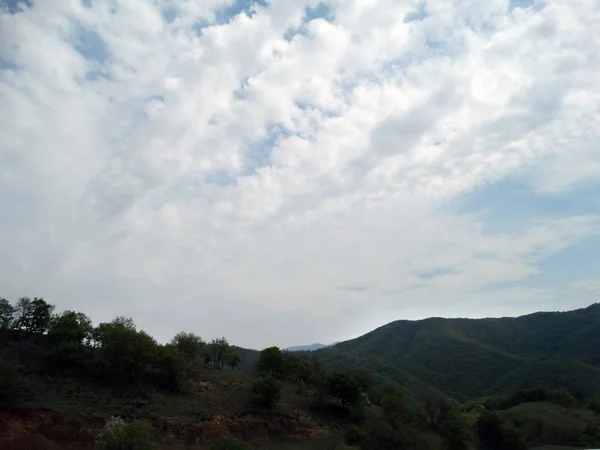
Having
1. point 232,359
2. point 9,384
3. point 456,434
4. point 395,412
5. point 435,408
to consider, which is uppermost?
point 232,359

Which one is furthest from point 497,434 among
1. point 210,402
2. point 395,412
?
point 210,402

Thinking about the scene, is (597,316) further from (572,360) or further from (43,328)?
(43,328)

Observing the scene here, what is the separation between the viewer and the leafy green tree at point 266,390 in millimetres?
57188

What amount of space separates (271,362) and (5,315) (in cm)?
4055

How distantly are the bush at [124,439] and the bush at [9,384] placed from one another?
14.1 metres

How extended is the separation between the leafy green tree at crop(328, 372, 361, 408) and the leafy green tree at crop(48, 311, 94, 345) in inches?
1374

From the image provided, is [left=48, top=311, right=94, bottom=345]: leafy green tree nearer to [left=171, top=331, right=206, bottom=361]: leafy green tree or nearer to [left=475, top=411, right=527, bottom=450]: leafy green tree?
[left=171, top=331, right=206, bottom=361]: leafy green tree

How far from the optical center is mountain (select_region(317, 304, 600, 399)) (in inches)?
4779

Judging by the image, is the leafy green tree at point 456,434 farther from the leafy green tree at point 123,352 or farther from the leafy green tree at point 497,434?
the leafy green tree at point 123,352

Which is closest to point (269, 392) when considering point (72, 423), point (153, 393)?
point (153, 393)

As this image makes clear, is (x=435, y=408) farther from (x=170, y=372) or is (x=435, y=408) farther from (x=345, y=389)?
(x=170, y=372)

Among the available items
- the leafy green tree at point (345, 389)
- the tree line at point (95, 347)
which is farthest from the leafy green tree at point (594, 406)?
the tree line at point (95, 347)

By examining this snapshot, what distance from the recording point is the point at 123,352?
55.6m

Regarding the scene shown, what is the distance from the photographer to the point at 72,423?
42.1 metres
